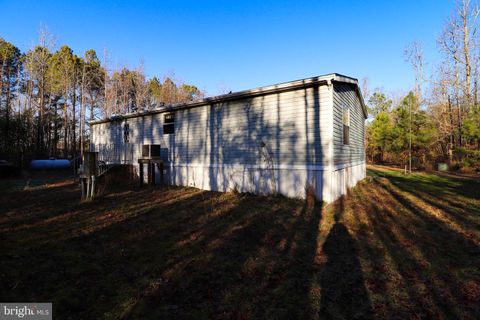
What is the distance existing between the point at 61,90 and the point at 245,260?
35.0 meters

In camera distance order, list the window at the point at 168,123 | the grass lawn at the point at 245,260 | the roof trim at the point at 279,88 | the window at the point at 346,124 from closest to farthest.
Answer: the grass lawn at the point at 245,260, the roof trim at the point at 279,88, the window at the point at 346,124, the window at the point at 168,123

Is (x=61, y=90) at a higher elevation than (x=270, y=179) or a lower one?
higher

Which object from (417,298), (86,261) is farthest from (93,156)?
(417,298)

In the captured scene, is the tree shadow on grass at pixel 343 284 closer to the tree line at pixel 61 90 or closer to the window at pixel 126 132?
the window at pixel 126 132

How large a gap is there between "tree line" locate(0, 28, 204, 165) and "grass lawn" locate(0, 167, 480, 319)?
23843 millimetres

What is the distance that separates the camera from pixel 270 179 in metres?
9.30

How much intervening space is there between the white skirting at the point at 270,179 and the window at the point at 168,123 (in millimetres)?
1829

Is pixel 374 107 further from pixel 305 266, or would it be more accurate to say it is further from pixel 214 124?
pixel 305 266

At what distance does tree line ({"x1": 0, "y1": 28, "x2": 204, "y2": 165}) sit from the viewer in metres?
26.3

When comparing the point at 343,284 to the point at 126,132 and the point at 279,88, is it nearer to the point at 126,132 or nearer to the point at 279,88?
the point at 279,88

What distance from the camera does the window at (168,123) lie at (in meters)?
12.7

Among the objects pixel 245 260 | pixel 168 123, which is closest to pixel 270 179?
pixel 245 260

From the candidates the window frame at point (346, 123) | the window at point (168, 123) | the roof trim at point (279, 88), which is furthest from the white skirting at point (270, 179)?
the roof trim at point (279, 88)

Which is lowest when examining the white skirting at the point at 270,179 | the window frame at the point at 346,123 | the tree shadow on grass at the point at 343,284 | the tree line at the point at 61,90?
the tree shadow on grass at the point at 343,284
